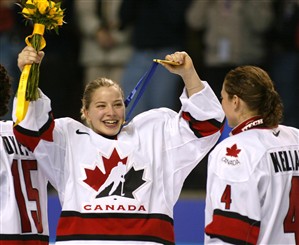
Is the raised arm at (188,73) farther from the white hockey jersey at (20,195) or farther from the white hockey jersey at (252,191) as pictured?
the white hockey jersey at (20,195)

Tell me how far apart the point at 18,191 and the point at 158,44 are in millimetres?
2947

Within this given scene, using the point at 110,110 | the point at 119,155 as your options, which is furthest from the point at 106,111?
the point at 119,155

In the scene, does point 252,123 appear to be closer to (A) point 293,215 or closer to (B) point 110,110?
(A) point 293,215

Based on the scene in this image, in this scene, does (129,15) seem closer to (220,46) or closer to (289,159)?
(220,46)

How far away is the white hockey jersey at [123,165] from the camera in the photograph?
4.61 metres

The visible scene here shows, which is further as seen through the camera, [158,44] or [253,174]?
[158,44]

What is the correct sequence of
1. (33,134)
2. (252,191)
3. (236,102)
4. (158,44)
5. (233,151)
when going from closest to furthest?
(252,191) → (233,151) → (236,102) → (33,134) → (158,44)

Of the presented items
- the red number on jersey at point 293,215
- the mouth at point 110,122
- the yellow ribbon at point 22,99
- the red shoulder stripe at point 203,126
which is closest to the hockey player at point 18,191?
the yellow ribbon at point 22,99

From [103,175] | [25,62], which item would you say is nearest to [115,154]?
[103,175]

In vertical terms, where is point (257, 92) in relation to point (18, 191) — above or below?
above

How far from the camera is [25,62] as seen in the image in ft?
15.0

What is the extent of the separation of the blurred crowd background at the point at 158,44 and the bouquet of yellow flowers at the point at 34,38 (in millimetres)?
2735

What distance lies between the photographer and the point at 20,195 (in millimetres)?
4676

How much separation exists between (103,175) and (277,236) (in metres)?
0.83
